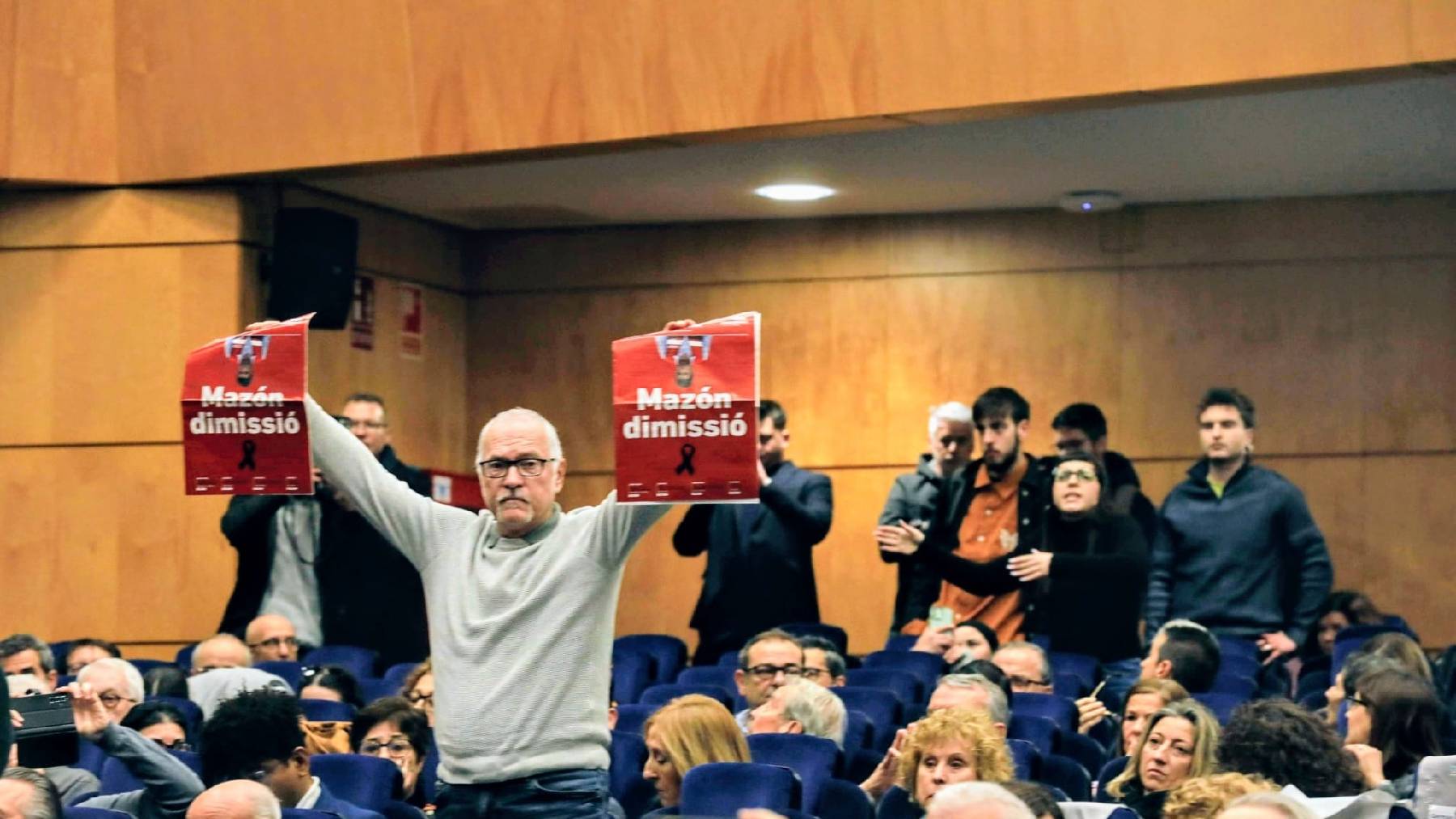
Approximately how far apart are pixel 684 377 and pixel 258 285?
6.65 meters

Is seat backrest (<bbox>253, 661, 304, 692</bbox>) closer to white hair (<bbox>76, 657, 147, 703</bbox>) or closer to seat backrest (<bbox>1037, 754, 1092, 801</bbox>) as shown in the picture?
white hair (<bbox>76, 657, 147, 703</bbox>)

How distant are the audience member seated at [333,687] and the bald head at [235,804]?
2.90 meters

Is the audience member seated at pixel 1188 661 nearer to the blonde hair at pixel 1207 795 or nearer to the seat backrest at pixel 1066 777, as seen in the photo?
the seat backrest at pixel 1066 777

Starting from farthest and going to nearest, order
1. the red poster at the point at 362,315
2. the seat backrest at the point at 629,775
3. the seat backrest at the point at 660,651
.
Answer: the red poster at the point at 362,315, the seat backrest at the point at 660,651, the seat backrest at the point at 629,775

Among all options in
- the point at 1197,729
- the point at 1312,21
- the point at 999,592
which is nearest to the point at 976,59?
the point at 1312,21

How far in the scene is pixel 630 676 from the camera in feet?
29.0

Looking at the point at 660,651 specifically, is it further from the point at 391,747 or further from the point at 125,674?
the point at 125,674

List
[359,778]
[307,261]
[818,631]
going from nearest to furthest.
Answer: [359,778] < [818,631] < [307,261]

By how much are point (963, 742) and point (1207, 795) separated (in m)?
0.96

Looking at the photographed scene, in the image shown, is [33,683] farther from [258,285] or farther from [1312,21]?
[1312,21]

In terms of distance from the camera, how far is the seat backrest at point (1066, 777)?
6250 mm

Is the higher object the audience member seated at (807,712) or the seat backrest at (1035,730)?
the audience member seated at (807,712)

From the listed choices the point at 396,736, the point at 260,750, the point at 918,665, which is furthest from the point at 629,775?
the point at 918,665

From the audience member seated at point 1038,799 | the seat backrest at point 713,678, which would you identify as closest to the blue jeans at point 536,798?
the audience member seated at point 1038,799
